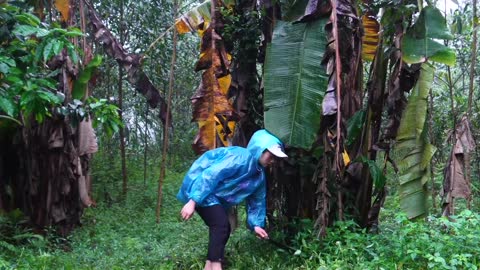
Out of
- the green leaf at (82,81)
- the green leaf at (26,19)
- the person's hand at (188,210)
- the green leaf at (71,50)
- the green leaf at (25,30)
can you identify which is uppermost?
the green leaf at (26,19)

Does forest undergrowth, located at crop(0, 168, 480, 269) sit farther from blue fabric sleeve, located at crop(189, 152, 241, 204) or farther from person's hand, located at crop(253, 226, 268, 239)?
blue fabric sleeve, located at crop(189, 152, 241, 204)

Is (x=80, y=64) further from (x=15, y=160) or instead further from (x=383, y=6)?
(x=383, y=6)

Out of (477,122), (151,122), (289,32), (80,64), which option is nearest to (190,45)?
(151,122)

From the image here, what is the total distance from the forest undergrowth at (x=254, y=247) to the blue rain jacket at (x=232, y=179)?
1.76 feet

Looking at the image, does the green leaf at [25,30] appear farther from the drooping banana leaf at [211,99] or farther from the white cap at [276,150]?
the white cap at [276,150]

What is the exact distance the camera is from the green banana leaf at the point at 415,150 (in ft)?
15.0

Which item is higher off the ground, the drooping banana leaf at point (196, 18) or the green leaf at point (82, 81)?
the drooping banana leaf at point (196, 18)

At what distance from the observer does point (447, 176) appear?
5.10 metres

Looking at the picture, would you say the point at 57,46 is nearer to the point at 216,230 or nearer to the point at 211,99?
the point at 211,99

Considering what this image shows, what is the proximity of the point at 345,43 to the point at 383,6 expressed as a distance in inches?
19.4

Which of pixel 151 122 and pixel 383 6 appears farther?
pixel 151 122

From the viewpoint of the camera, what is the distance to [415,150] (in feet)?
15.1

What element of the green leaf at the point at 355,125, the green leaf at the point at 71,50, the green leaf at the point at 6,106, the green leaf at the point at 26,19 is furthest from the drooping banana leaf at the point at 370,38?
the green leaf at the point at 6,106

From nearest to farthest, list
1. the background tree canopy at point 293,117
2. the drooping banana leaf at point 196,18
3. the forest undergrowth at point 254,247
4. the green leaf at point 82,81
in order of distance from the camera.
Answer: the forest undergrowth at point 254,247
the background tree canopy at point 293,117
the drooping banana leaf at point 196,18
the green leaf at point 82,81
